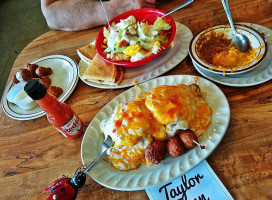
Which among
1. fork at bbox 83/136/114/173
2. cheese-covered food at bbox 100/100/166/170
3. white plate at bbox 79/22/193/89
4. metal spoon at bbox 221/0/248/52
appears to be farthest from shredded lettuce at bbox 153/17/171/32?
fork at bbox 83/136/114/173

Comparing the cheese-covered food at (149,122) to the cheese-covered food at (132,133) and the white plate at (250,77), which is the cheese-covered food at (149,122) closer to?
the cheese-covered food at (132,133)

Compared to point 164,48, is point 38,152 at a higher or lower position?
lower

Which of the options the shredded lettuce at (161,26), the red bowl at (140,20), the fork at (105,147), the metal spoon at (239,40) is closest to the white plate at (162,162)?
the fork at (105,147)

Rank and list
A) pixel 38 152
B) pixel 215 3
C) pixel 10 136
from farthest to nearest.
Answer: pixel 215 3 → pixel 10 136 → pixel 38 152

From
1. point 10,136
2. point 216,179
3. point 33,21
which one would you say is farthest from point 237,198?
point 33,21

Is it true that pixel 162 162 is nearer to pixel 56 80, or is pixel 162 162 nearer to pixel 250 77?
pixel 250 77

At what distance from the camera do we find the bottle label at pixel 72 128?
45.2 inches

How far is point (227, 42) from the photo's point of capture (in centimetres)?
130

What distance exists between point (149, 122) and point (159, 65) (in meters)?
0.55

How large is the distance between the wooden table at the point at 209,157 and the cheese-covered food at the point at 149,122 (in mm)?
131

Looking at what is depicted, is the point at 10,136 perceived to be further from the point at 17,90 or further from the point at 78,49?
the point at 78,49

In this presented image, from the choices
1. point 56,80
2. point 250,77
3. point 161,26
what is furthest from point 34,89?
point 250,77

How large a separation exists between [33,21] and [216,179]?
4.46 meters

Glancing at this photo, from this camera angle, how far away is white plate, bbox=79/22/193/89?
140cm
